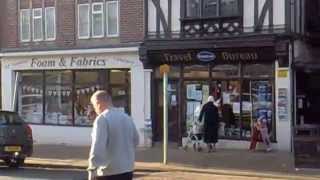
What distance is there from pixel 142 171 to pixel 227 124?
5.84 metres

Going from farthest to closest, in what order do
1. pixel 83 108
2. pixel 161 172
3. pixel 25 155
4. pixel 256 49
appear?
pixel 83 108, pixel 256 49, pixel 25 155, pixel 161 172

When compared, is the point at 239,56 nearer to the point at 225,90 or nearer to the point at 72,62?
the point at 225,90

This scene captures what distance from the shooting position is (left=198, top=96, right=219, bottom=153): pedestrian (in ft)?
70.0

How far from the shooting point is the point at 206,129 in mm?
21578

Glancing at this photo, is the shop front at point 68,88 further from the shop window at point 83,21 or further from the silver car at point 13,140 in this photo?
the silver car at point 13,140

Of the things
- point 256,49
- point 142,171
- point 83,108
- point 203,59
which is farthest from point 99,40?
point 142,171

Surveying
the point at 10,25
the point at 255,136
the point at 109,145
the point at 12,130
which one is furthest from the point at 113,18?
the point at 109,145

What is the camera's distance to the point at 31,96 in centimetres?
2769

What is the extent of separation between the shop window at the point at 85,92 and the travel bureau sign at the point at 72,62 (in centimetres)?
36

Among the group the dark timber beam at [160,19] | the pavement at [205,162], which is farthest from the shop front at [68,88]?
the pavement at [205,162]

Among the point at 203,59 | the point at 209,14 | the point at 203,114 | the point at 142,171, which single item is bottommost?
the point at 142,171

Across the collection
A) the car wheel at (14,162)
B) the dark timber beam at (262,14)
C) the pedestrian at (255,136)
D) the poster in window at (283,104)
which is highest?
the dark timber beam at (262,14)

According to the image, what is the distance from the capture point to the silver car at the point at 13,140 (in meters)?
18.3

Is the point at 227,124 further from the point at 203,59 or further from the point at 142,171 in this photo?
the point at 142,171
